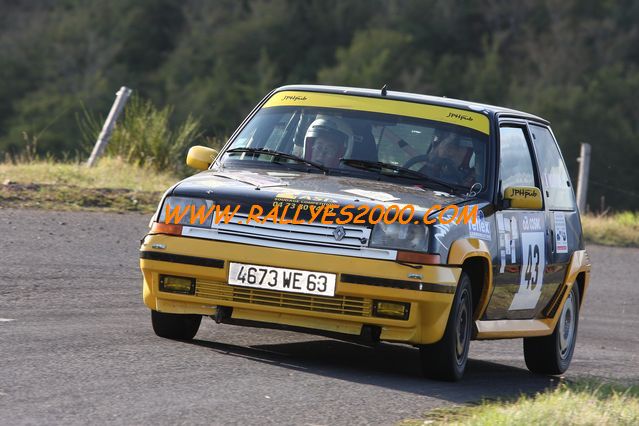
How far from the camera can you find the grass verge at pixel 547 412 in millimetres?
6176

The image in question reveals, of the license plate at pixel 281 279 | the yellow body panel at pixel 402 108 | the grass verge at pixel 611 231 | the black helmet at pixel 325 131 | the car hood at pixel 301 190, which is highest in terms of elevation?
the yellow body panel at pixel 402 108

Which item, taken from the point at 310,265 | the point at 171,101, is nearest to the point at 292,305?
the point at 310,265

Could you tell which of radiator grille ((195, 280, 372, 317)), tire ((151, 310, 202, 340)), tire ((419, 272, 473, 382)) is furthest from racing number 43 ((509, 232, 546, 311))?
tire ((151, 310, 202, 340))

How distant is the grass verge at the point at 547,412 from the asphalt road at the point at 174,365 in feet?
0.59

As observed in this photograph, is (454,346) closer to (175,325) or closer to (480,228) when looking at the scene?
Result: (480,228)

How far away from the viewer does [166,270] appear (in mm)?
7691

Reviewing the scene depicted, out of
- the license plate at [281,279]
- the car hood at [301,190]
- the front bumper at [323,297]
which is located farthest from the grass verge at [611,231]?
the license plate at [281,279]

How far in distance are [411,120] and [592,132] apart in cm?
6026

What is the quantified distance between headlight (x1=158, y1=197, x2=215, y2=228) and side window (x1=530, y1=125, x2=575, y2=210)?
2.86 m

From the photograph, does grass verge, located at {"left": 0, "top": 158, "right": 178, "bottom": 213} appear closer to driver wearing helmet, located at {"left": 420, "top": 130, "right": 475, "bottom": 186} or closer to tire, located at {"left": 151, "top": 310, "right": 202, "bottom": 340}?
tire, located at {"left": 151, "top": 310, "right": 202, "bottom": 340}

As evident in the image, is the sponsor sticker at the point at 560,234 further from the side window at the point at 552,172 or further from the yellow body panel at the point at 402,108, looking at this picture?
the yellow body panel at the point at 402,108

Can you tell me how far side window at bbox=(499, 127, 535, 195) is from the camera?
8898 millimetres

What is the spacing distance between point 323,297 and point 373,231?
1.45 ft

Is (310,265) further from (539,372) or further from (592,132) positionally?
(592,132)
